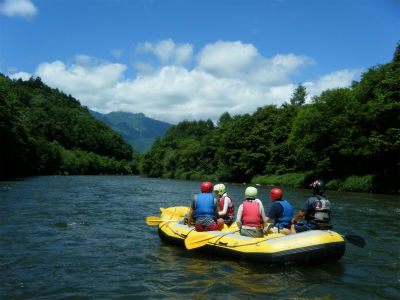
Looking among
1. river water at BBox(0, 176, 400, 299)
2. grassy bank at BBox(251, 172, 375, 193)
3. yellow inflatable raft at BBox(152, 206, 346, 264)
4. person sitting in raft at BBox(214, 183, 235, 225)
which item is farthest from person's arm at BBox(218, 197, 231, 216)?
grassy bank at BBox(251, 172, 375, 193)

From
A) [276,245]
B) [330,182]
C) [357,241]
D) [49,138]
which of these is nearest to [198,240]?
[276,245]

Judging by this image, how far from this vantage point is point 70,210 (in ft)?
61.7

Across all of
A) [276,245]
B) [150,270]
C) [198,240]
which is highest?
[276,245]

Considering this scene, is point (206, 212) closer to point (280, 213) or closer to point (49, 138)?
point (280, 213)

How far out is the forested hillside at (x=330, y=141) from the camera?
1270 inches

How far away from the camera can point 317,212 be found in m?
10.0

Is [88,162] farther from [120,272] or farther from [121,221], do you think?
[120,272]

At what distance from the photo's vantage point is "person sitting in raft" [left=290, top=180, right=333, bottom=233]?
9.91 metres

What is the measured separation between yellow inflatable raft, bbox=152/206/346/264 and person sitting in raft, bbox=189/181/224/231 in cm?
38

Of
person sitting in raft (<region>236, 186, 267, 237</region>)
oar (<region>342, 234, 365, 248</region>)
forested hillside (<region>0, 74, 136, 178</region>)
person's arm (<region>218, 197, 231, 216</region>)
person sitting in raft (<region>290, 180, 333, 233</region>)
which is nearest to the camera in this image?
oar (<region>342, 234, 365, 248</region>)

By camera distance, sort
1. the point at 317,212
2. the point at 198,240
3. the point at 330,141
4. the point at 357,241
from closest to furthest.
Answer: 1. the point at 357,241
2. the point at 317,212
3. the point at 198,240
4. the point at 330,141

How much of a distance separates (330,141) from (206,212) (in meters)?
32.8

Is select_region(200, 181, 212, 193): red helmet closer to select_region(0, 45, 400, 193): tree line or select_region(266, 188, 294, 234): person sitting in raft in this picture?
select_region(266, 188, 294, 234): person sitting in raft

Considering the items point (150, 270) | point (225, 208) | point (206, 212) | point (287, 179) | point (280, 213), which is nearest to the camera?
point (150, 270)
